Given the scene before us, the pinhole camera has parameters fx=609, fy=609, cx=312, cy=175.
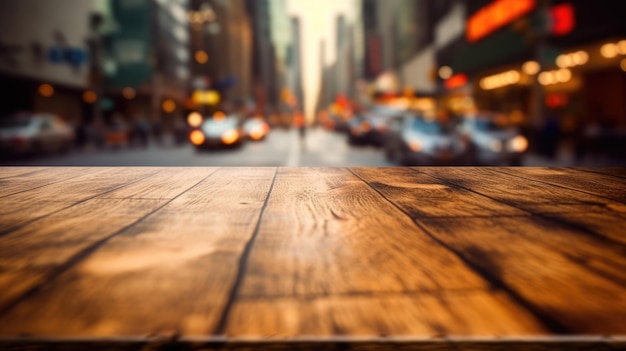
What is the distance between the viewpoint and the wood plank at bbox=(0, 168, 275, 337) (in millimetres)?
1517

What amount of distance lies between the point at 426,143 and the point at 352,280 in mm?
14197

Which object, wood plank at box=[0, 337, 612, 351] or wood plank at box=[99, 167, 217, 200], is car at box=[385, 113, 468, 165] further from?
wood plank at box=[0, 337, 612, 351]

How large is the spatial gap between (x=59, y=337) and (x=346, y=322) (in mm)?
688

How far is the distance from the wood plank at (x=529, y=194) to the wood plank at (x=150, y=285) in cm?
155

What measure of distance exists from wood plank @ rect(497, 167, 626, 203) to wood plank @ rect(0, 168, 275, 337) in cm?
225

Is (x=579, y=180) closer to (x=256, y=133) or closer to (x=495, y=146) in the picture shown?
(x=495, y=146)

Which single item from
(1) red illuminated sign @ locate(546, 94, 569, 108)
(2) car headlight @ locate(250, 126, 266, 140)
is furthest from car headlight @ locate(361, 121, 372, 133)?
(1) red illuminated sign @ locate(546, 94, 569, 108)

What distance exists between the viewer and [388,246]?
2.37 meters

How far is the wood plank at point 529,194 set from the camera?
10.6ft

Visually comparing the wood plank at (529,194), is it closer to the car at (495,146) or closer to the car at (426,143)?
the car at (426,143)

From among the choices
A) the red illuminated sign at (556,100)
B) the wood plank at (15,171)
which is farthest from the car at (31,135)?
the red illuminated sign at (556,100)

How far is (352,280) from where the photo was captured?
1.92 m

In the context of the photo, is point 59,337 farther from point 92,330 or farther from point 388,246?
point 388,246

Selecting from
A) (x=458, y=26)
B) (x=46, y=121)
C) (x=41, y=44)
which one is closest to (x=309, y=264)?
(x=46, y=121)
